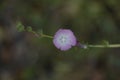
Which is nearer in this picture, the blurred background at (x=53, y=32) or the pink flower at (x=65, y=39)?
the pink flower at (x=65, y=39)

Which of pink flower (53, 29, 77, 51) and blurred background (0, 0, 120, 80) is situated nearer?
pink flower (53, 29, 77, 51)

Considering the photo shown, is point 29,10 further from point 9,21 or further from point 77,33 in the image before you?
point 77,33

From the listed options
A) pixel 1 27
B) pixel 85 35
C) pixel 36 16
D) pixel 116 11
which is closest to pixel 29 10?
pixel 36 16

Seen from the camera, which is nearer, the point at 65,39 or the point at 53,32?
the point at 65,39
